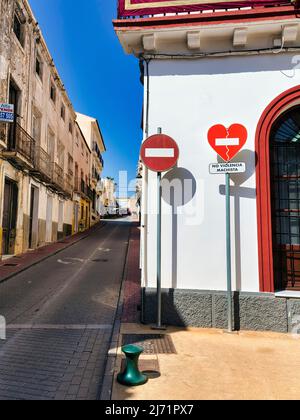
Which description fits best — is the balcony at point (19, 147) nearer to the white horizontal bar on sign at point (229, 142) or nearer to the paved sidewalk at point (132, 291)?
the paved sidewalk at point (132, 291)

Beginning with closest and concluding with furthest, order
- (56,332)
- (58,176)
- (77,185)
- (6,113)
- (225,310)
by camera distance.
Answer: (225,310) < (56,332) < (6,113) < (58,176) < (77,185)

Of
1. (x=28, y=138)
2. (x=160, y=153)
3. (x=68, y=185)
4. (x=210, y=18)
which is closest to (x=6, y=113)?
(x=28, y=138)

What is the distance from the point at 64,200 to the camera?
23.5m

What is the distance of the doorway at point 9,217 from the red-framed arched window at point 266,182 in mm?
10826

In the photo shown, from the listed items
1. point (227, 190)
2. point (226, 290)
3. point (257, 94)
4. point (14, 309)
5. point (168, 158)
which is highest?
point (257, 94)

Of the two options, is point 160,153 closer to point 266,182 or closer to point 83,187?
point 266,182

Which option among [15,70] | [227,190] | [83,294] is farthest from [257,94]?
[15,70]

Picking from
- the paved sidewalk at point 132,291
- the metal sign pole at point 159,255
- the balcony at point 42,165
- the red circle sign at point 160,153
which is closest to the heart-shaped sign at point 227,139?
the red circle sign at point 160,153

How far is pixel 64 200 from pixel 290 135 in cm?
A: 1970

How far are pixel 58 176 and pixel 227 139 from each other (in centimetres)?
1694

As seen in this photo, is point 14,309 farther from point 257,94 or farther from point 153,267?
point 257,94

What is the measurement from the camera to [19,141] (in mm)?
13633

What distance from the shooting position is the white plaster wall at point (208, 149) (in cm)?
520

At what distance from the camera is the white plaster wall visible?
5199 mm
